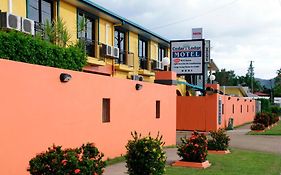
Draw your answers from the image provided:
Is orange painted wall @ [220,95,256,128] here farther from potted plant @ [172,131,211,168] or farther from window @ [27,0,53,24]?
potted plant @ [172,131,211,168]

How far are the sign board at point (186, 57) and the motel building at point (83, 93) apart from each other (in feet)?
0.69

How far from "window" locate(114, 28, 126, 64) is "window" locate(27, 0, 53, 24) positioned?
7.05 meters

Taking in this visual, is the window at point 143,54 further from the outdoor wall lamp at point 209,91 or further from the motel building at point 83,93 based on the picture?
the outdoor wall lamp at point 209,91

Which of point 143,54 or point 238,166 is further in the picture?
point 143,54

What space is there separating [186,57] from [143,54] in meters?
3.13

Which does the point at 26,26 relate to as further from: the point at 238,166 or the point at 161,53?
the point at 161,53

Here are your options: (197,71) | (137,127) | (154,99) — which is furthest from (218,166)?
(197,71)

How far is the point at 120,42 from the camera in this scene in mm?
24969

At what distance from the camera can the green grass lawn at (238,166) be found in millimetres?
11344

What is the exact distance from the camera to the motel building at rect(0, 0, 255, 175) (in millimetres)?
8773

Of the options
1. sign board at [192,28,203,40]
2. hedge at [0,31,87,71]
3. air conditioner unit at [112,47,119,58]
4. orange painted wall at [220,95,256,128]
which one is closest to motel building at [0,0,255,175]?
air conditioner unit at [112,47,119,58]

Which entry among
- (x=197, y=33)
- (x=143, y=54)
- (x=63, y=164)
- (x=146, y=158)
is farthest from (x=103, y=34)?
(x=63, y=164)

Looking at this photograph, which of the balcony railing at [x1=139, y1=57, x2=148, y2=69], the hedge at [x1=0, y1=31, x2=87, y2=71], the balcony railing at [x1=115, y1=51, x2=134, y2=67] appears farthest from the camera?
the balcony railing at [x1=139, y1=57, x2=148, y2=69]

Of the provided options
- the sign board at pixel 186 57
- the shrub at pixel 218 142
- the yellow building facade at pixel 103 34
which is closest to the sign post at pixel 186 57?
the sign board at pixel 186 57
